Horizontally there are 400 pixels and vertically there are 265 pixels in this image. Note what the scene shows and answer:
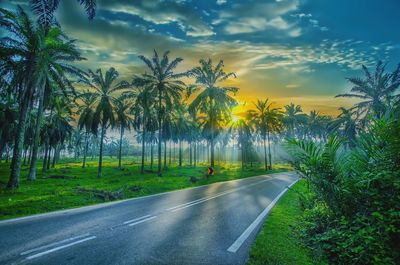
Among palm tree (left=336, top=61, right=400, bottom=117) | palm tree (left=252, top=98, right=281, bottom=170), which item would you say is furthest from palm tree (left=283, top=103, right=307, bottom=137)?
palm tree (left=336, top=61, right=400, bottom=117)

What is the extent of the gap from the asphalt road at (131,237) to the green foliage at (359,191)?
218 centimetres

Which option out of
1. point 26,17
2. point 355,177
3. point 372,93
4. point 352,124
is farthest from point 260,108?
point 355,177

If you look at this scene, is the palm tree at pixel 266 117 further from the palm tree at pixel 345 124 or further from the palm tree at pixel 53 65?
the palm tree at pixel 53 65

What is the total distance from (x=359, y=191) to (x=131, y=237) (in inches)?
231

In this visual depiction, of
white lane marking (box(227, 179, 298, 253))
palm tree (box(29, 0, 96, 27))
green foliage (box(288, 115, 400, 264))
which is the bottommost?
white lane marking (box(227, 179, 298, 253))

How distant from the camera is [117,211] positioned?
980 centimetres

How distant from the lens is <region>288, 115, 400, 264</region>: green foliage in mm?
4367

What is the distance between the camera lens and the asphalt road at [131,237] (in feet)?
16.0

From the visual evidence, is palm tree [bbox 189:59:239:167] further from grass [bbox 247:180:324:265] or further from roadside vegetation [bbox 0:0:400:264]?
grass [bbox 247:180:324:265]

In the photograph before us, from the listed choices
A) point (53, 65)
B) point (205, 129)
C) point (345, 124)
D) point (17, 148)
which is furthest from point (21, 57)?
point (345, 124)

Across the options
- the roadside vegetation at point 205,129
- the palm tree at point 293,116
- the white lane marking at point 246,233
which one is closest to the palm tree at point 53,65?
the roadside vegetation at point 205,129

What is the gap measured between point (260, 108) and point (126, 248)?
4707 centimetres

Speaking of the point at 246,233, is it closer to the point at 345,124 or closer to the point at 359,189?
the point at 359,189

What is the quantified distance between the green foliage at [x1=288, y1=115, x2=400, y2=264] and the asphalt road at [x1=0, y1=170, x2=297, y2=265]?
2.18 metres
